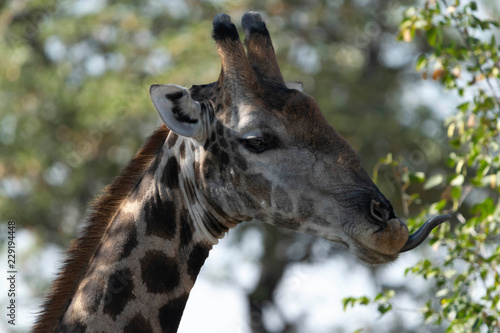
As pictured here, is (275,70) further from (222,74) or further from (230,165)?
(230,165)

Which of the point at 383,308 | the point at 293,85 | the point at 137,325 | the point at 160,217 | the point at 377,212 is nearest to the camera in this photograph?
the point at 377,212

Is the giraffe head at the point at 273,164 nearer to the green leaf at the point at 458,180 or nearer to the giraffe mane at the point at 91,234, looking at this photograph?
the giraffe mane at the point at 91,234

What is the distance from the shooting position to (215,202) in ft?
15.1

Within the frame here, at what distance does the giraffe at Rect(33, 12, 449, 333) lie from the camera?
4359 millimetres

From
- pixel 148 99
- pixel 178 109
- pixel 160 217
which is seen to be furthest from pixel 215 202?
pixel 148 99

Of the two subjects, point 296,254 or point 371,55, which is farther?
point 371,55

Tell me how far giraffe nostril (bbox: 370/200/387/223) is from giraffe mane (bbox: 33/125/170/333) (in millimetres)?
1639

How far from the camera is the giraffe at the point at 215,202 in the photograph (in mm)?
4359

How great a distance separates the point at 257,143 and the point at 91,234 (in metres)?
1.31

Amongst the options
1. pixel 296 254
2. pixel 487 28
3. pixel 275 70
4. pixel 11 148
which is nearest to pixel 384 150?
pixel 296 254

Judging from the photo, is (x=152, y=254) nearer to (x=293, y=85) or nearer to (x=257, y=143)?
(x=257, y=143)

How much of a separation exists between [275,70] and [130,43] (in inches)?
601

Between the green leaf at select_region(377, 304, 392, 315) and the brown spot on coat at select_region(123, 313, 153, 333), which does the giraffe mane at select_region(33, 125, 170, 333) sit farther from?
the green leaf at select_region(377, 304, 392, 315)

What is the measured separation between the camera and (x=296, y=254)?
2111cm
